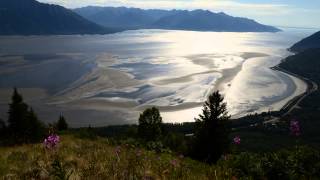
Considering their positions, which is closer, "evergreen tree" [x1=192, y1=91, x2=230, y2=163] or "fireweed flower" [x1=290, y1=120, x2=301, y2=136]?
"fireweed flower" [x1=290, y1=120, x2=301, y2=136]

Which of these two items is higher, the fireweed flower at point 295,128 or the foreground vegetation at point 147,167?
the fireweed flower at point 295,128

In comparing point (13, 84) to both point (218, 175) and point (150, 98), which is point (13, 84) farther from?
point (218, 175)

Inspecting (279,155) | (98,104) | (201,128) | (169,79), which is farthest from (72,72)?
(279,155)

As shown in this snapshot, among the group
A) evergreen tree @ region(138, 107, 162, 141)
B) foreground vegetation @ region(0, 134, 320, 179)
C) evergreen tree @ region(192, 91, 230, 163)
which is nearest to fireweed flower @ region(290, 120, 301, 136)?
foreground vegetation @ region(0, 134, 320, 179)

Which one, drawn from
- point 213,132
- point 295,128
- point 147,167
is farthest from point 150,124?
point 295,128

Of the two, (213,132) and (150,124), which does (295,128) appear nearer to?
(213,132)

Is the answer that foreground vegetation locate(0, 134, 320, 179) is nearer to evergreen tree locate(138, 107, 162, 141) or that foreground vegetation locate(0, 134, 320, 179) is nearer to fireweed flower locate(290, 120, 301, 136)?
fireweed flower locate(290, 120, 301, 136)

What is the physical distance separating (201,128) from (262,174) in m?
38.7

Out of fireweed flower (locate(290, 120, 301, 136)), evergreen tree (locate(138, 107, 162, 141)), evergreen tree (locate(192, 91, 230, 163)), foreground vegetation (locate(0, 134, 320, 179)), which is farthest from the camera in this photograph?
evergreen tree (locate(138, 107, 162, 141))

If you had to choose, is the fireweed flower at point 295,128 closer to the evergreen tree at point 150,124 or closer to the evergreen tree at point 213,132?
the evergreen tree at point 213,132

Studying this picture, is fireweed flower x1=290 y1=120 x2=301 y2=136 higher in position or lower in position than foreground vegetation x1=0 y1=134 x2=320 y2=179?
higher

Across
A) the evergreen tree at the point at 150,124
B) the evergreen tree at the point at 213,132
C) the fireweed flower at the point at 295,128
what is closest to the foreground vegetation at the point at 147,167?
the fireweed flower at the point at 295,128

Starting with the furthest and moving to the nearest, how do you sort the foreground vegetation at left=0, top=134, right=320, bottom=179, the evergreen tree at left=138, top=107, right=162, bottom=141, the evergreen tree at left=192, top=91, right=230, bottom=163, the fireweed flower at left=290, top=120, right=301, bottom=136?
the evergreen tree at left=138, top=107, right=162, bottom=141, the evergreen tree at left=192, top=91, right=230, bottom=163, the fireweed flower at left=290, top=120, right=301, bottom=136, the foreground vegetation at left=0, top=134, right=320, bottom=179

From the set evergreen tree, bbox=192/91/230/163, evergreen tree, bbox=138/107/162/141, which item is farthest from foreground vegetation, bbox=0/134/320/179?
evergreen tree, bbox=138/107/162/141
